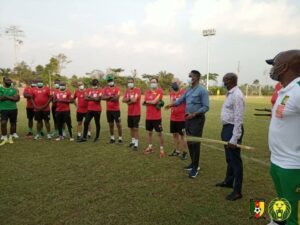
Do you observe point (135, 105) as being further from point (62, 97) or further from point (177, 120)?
point (62, 97)

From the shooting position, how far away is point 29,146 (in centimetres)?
975

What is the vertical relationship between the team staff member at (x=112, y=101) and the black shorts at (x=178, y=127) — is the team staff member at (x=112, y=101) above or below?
above

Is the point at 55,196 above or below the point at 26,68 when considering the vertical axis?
below

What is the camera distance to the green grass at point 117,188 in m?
4.52

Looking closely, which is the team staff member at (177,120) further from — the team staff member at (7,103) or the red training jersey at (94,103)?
the team staff member at (7,103)

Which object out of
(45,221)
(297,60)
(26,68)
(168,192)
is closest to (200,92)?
(168,192)

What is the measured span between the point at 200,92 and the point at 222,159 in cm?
Answer: 268

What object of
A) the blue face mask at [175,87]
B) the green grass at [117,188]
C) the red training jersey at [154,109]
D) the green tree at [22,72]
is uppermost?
the green tree at [22,72]

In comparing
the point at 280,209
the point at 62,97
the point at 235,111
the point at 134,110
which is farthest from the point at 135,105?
the point at 280,209

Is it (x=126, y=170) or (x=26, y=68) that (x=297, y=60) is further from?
(x=26, y=68)

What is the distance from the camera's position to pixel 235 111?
494 centimetres

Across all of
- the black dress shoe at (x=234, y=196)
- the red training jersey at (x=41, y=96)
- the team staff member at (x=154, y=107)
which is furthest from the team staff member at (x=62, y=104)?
the black dress shoe at (x=234, y=196)

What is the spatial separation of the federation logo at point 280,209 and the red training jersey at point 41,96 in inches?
388

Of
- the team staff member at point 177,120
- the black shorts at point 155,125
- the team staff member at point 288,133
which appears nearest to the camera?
the team staff member at point 288,133
